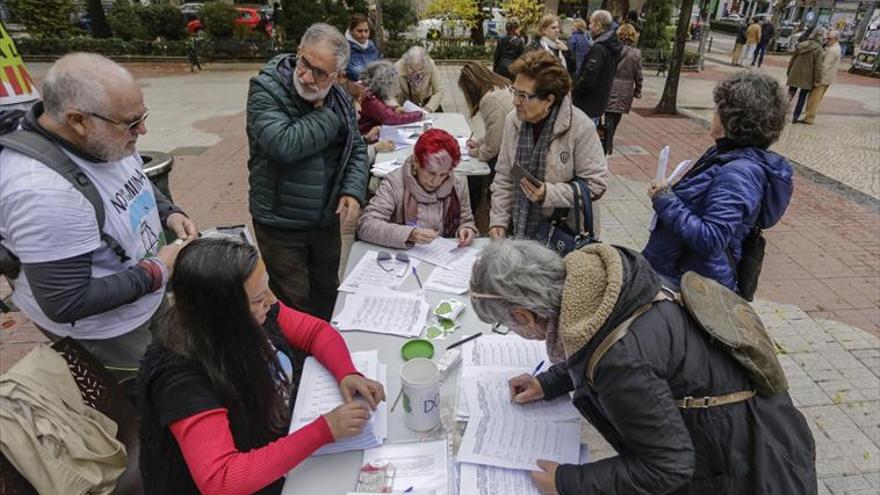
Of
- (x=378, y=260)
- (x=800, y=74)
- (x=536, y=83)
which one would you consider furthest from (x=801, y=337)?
(x=800, y=74)

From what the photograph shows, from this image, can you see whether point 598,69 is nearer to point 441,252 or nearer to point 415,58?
point 415,58

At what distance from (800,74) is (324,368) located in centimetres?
1132

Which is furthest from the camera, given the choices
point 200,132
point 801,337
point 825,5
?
point 825,5

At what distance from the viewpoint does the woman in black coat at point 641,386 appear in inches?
50.3

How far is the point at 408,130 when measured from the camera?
16.2ft

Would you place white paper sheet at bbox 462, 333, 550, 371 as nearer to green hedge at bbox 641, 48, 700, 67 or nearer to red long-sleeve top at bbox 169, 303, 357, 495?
red long-sleeve top at bbox 169, 303, 357, 495

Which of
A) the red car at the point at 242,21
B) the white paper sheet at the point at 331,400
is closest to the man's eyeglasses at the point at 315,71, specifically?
the white paper sheet at the point at 331,400

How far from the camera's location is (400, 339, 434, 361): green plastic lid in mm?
1959

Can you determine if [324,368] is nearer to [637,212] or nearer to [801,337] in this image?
[801,337]

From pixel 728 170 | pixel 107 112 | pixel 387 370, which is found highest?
pixel 107 112

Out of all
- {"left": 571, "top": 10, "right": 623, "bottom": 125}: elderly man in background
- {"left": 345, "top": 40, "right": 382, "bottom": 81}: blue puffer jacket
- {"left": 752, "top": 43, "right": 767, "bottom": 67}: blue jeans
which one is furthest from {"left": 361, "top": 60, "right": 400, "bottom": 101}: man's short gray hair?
{"left": 752, "top": 43, "right": 767, "bottom": 67}: blue jeans

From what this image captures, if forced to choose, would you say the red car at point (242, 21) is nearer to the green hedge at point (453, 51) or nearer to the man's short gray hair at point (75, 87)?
the green hedge at point (453, 51)

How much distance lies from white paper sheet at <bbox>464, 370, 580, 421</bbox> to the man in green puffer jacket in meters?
1.37

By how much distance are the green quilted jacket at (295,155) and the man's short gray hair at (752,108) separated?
6.26 ft
